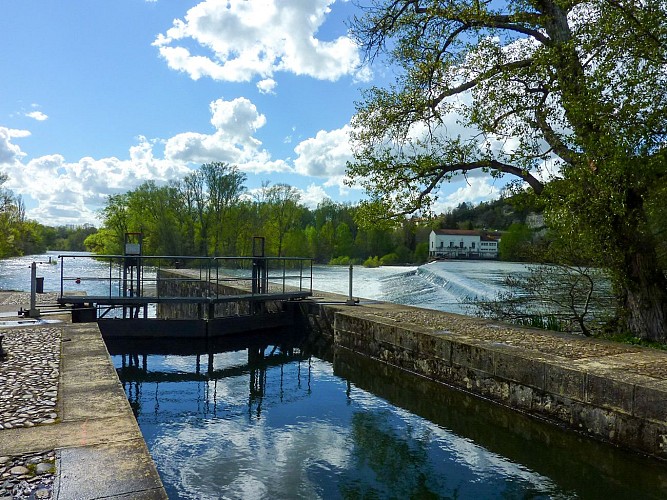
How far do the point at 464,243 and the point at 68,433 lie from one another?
274 ft

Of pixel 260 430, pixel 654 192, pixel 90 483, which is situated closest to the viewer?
pixel 90 483

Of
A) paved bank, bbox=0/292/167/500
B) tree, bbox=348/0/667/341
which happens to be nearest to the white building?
tree, bbox=348/0/667/341

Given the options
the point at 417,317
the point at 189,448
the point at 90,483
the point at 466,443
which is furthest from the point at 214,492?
the point at 417,317

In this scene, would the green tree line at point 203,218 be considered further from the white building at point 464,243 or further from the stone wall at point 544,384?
the stone wall at point 544,384

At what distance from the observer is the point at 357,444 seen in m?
6.33

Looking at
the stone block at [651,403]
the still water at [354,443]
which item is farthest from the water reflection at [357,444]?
the stone block at [651,403]

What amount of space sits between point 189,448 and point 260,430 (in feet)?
3.27

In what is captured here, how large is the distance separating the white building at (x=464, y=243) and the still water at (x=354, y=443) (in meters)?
67.7

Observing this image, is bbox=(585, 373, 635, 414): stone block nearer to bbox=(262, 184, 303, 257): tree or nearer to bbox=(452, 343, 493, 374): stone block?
bbox=(452, 343, 493, 374): stone block

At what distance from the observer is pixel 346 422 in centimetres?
718

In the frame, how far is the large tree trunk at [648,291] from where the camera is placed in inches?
373

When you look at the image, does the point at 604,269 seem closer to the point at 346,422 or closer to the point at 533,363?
the point at 533,363

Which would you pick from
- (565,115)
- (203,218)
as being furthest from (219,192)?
→ (565,115)

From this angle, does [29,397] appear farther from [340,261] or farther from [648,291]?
[340,261]
